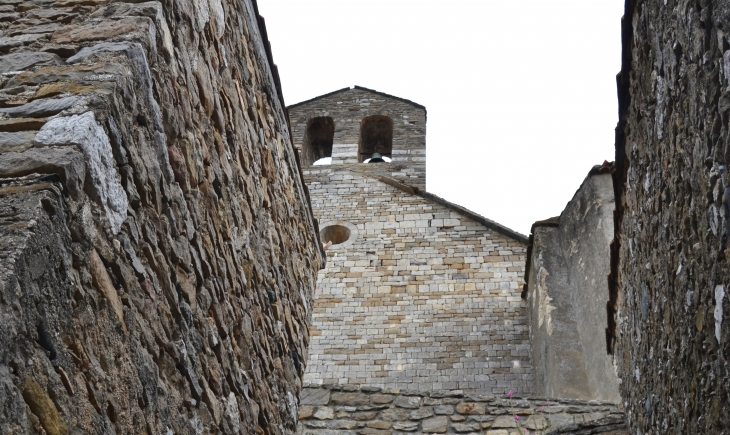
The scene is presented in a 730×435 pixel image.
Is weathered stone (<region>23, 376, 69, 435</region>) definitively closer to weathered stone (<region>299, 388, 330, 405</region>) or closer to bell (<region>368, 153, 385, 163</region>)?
weathered stone (<region>299, 388, 330, 405</region>)

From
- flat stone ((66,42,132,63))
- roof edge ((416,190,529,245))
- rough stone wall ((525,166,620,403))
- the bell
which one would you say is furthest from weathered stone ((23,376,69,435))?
the bell

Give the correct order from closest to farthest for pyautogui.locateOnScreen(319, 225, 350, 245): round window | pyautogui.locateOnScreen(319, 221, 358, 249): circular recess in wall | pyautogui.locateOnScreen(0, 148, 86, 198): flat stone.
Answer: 1. pyautogui.locateOnScreen(0, 148, 86, 198): flat stone
2. pyautogui.locateOnScreen(319, 221, 358, 249): circular recess in wall
3. pyautogui.locateOnScreen(319, 225, 350, 245): round window

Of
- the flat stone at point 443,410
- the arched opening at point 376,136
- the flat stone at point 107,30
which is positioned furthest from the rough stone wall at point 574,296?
the flat stone at point 107,30

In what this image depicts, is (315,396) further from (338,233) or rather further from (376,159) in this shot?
(376,159)

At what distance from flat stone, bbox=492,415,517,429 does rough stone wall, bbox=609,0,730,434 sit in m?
1.92

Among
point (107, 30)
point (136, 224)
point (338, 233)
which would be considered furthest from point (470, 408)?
point (338, 233)

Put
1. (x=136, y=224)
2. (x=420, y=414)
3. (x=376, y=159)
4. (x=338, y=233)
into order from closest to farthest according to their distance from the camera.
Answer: (x=136, y=224) → (x=420, y=414) → (x=338, y=233) → (x=376, y=159)

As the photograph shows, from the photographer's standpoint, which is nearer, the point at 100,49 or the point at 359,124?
the point at 100,49

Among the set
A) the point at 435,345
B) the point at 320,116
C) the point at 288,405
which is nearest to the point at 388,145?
the point at 320,116

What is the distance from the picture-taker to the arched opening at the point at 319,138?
12.7 m

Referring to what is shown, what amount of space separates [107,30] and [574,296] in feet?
21.4

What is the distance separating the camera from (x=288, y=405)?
4.26 metres

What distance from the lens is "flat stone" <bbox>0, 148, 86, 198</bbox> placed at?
83.5 inches

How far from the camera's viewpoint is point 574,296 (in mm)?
8305
